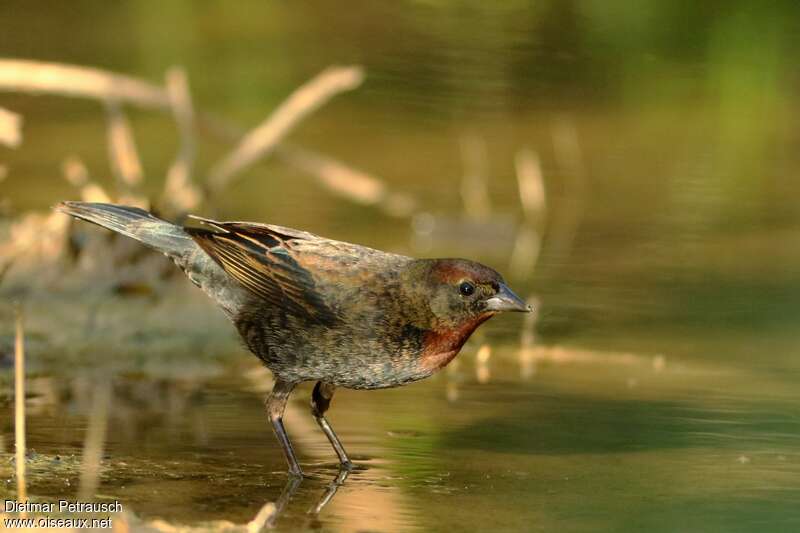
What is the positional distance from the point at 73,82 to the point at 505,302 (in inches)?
147

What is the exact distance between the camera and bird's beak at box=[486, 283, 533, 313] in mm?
6332

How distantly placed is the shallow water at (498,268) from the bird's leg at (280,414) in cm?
9

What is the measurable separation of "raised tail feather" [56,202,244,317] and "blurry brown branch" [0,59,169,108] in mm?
2194

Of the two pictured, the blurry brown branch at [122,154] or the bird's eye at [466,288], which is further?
the blurry brown branch at [122,154]

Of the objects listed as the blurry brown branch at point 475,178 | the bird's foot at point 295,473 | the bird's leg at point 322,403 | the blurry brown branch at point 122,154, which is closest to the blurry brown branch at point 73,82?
the blurry brown branch at point 122,154

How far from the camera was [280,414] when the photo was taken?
6.52 meters

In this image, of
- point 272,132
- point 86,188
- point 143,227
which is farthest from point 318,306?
point 272,132

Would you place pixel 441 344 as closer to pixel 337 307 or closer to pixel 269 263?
pixel 337 307

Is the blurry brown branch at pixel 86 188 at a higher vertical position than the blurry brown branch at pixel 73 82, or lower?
lower

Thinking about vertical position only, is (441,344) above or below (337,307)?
below

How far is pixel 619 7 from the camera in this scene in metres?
18.3

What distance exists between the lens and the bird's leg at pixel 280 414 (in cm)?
625

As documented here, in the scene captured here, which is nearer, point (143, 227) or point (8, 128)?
point (143, 227)

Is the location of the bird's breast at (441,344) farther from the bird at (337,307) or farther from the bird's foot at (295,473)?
the bird's foot at (295,473)
